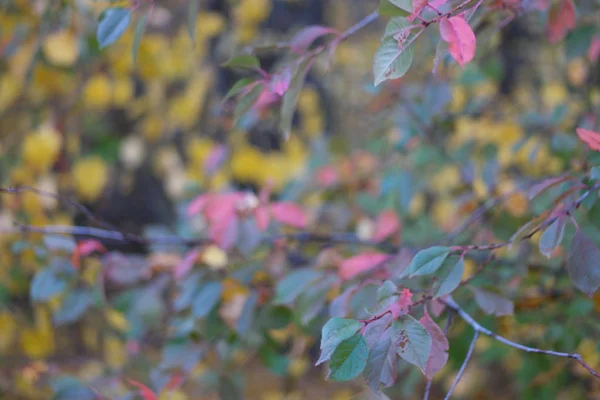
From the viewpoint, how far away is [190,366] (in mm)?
984

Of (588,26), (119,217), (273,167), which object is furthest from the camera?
(119,217)

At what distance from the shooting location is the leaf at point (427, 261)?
2.05 ft

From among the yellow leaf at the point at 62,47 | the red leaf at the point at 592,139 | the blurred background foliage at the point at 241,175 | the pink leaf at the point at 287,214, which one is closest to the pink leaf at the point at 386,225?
the blurred background foliage at the point at 241,175

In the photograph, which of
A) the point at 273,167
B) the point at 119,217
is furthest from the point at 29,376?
the point at 119,217

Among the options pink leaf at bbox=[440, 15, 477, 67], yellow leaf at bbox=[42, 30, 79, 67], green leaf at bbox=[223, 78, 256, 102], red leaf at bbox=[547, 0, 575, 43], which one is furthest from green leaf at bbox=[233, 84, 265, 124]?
yellow leaf at bbox=[42, 30, 79, 67]

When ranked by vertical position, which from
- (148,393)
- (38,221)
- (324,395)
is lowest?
Answer: (324,395)

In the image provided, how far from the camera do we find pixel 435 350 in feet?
1.96

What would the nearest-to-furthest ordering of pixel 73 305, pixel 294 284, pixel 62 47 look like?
1. pixel 294 284
2. pixel 73 305
3. pixel 62 47

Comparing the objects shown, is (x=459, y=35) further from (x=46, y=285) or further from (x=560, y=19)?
(x=46, y=285)

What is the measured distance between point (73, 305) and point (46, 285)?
62 mm

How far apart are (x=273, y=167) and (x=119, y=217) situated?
1020mm

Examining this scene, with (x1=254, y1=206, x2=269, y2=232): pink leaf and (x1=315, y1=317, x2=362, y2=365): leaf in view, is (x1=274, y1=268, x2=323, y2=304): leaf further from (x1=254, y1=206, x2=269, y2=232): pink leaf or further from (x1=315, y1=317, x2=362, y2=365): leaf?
(x1=315, y1=317, x2=362, y2=365): leaf

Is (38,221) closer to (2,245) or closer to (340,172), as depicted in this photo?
(2,245)

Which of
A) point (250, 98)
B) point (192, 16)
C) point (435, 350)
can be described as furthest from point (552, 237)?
point (192, 16)
